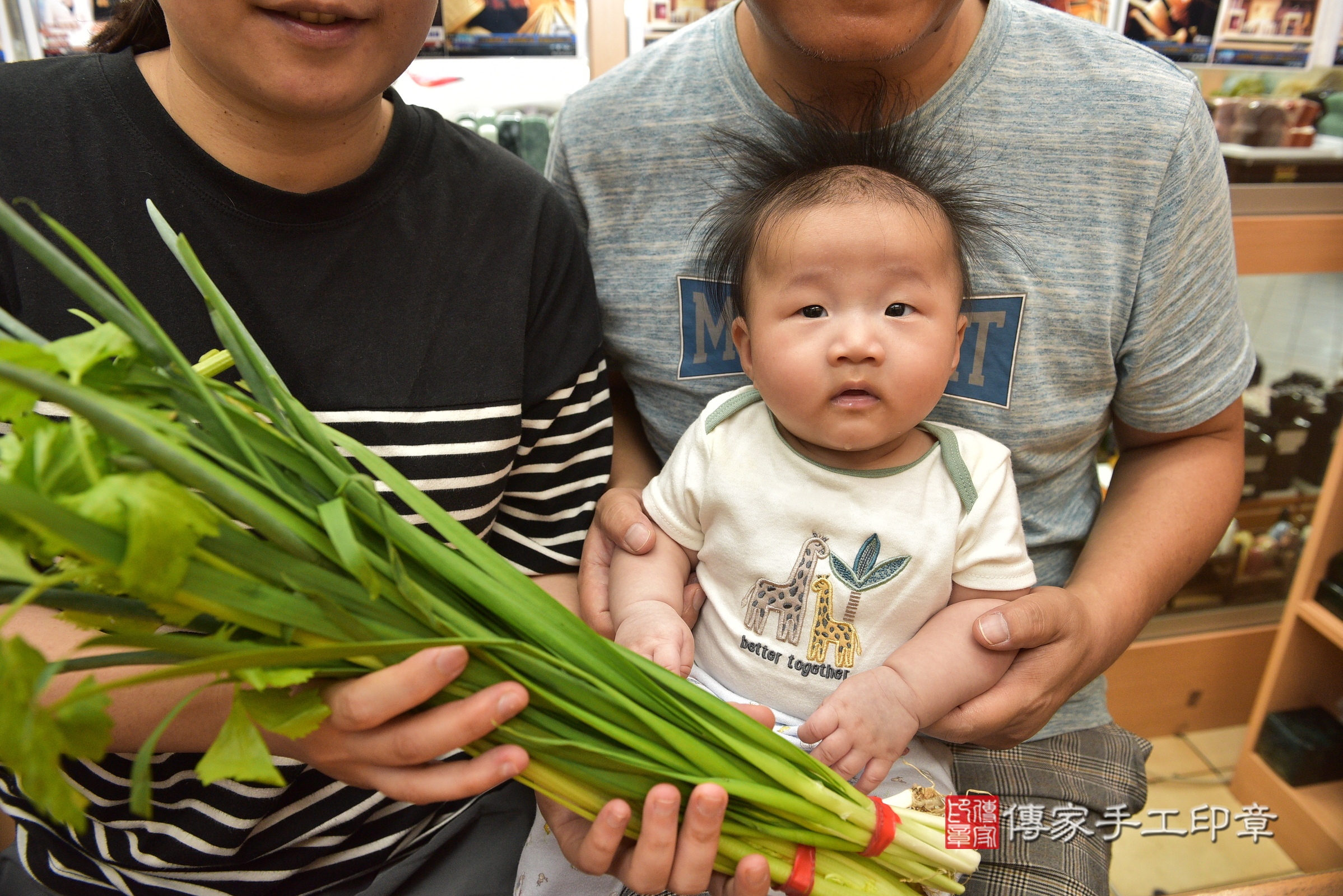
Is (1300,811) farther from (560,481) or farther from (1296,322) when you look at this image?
(560,481)

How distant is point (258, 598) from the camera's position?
2.04 feet

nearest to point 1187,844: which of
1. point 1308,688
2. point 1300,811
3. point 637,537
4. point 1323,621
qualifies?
point 1300,811

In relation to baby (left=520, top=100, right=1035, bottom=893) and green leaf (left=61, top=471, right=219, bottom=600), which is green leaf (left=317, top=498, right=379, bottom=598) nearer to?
green leaf (left=61, top=471, right=219, bottom=600)

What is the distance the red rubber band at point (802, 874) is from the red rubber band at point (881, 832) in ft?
0.21

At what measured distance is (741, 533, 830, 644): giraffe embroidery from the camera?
3.57 ft

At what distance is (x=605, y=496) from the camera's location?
1.24 m

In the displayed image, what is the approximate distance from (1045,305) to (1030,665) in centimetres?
48

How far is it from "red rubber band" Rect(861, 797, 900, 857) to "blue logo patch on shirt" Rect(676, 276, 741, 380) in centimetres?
64

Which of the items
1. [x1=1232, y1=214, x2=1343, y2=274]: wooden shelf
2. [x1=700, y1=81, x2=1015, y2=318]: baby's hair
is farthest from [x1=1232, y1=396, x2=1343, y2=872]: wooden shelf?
[x1=700, y1=81, x2=1015, y2=318]: baby's hair

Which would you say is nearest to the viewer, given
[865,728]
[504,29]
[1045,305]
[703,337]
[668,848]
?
[668,848]

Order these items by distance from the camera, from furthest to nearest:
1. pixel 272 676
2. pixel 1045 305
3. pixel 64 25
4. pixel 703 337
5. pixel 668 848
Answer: pixel 64 25 < pixel 703 337 < pixel 1045 305 < pixel 668 848 < pixel 272 676

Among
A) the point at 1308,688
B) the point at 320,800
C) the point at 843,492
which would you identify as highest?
the point at 843,492

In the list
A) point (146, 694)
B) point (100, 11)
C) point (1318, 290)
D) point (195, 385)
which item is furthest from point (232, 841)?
point (1318, 290)

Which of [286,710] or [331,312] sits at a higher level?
[331,312]
